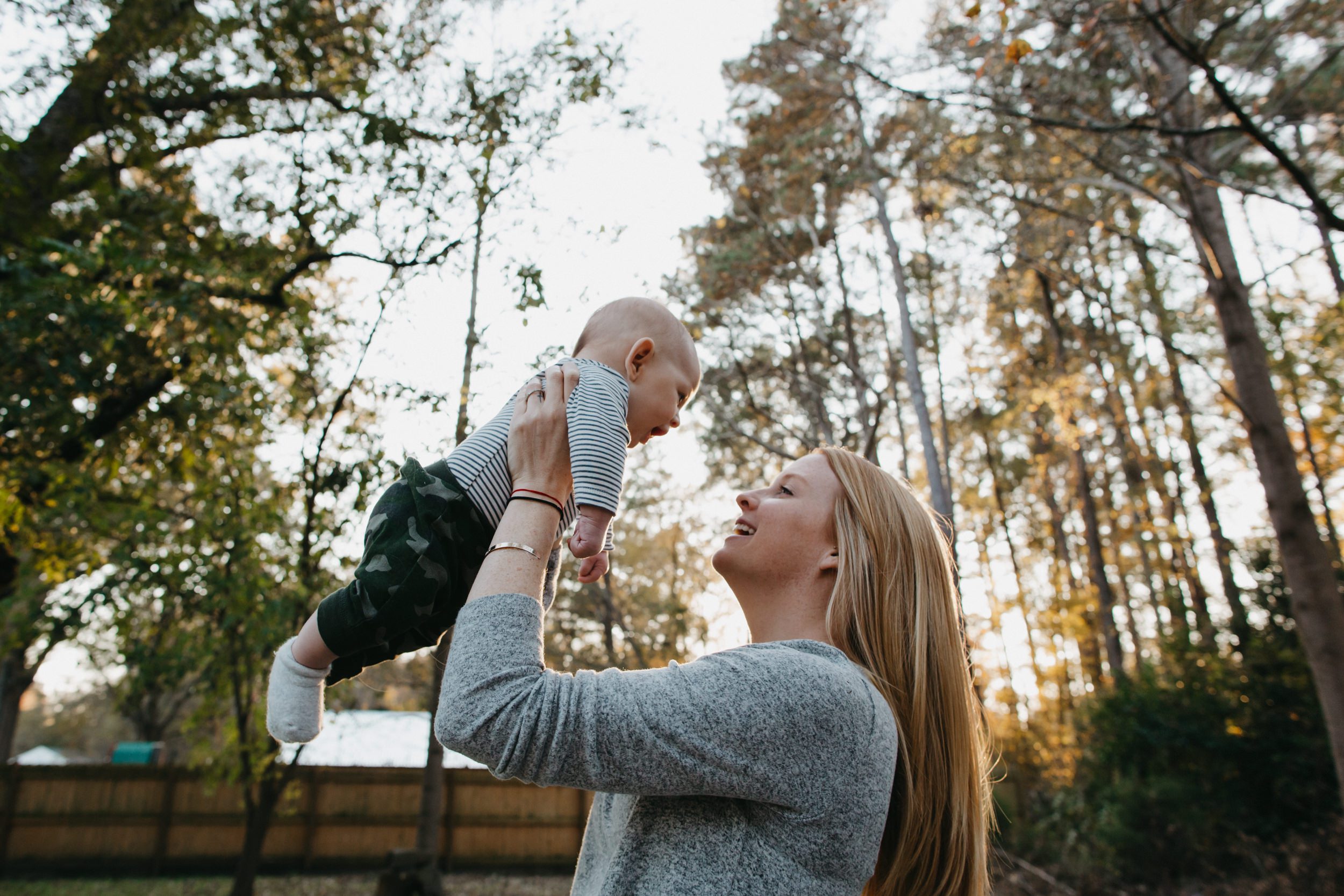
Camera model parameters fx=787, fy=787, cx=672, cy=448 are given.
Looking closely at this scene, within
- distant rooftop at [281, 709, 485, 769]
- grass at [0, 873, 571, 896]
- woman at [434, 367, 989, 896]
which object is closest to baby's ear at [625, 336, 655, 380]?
woman at [434, 367, 989, 896]

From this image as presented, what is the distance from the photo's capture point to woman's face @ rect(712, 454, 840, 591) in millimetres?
1552

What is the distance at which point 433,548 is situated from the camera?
1415 millimetres

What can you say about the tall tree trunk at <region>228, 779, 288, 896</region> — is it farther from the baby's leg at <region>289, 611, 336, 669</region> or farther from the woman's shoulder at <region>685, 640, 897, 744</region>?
the woman's shoulder at <region>685, 640, 897, 744</region>

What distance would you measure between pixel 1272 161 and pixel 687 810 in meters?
13.3

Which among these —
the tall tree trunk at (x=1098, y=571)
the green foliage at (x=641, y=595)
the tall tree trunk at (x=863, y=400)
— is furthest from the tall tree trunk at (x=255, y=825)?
the tall tree trunk at (x=1098, y=571)

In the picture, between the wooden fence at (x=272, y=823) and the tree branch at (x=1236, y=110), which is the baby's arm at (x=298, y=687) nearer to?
the tree branch at (x=1236, y=110)

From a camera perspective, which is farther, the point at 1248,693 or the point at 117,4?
the point at 1248,693

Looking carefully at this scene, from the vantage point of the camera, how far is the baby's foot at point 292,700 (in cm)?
148

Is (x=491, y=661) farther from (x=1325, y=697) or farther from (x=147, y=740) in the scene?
(x=147, y=740)

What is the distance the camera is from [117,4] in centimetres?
595

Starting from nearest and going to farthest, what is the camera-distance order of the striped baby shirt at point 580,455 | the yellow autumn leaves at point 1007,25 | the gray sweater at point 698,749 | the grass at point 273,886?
1. the gray sweater at point 698,749
2. the striped baby shirt at point 580,455
3. the yellow autumn leaves at point 1007,25
4. the grass at point 273,886

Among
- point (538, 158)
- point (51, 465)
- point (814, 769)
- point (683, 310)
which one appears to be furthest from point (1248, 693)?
point (51, 465)

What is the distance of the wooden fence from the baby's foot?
11.2 m

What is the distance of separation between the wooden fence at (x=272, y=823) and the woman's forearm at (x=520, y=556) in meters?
11.6
